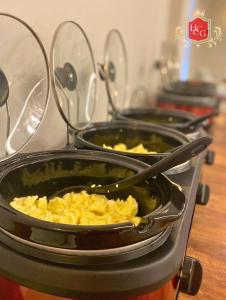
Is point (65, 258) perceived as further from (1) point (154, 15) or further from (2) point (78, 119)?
(1) point (154, 15)

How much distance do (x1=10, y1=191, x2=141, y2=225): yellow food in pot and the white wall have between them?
0.84 ft

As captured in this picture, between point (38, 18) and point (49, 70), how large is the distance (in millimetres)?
163

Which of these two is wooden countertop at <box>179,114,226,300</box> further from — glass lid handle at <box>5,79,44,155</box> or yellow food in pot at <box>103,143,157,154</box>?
glass lid handle at <box>5,79,44,155</box>

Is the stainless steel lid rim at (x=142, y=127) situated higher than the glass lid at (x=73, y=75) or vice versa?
the glass lid at (x=73, y=75)

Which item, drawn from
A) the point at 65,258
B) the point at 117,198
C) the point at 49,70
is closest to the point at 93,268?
the point at 65,258

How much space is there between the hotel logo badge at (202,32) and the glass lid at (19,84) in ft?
1.05

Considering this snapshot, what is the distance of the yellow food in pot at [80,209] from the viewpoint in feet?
1.92

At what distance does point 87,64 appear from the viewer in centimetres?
105

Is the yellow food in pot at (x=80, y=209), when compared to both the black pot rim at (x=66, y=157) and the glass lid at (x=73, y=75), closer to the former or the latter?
the black pot rim at (x=66, y=157)

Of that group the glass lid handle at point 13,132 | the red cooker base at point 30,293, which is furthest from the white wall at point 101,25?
the red cooker base at point 30,293

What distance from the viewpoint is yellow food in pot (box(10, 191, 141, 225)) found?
59cm

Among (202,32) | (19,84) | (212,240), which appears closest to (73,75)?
(19,84)

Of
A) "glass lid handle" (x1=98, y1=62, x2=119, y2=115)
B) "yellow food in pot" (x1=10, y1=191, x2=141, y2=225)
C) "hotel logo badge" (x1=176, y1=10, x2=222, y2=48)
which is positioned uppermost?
"hotel logo badge" (x1=176, y1=10, x2=222, y2=48)

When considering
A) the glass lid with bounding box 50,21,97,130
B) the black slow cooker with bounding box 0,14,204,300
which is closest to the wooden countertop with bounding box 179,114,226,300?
the black slow cooker with bounding box 0,14,204,300
